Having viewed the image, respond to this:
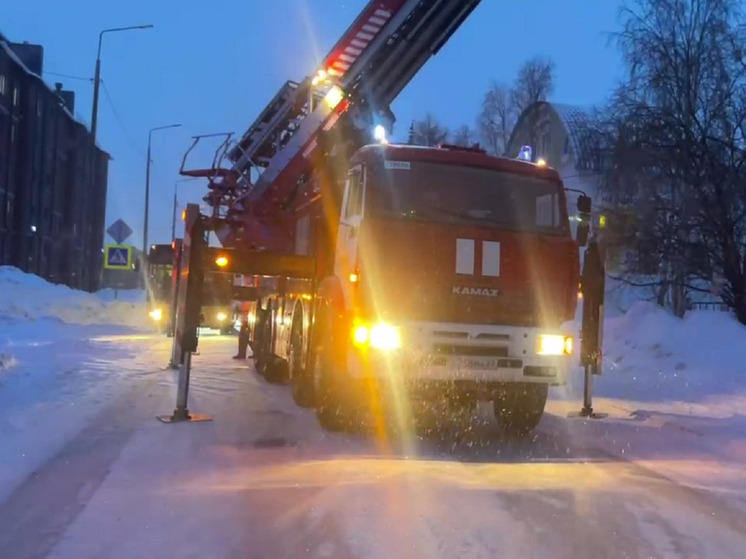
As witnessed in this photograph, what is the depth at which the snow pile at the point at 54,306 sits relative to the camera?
28734 millimetres

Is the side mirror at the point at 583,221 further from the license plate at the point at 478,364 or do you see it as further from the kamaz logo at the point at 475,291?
the license plate at the point at 478,364

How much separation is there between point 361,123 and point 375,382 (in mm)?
5100

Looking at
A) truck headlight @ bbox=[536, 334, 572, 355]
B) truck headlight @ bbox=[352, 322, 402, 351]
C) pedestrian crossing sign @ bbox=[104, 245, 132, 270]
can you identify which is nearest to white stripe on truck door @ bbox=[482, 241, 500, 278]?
truck headlight @ bbox=[536, 334, 572, 355]

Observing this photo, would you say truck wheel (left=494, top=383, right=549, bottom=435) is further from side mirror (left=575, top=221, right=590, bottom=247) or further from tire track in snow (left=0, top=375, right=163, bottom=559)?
tire track in snow (left=0, top=375, right=163, bottom=559)

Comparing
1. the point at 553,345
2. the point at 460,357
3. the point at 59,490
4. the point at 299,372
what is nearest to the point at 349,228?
the point at 460,357

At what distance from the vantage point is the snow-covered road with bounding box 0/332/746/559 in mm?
5312

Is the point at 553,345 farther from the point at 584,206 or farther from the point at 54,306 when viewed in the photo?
the point at 54,306

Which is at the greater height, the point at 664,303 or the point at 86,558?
the point at 664,303

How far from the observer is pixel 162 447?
329 inches

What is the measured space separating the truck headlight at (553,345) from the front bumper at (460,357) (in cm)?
4

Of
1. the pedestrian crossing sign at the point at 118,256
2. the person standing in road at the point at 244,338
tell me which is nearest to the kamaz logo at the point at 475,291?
the person standing in road at the point at 244,338

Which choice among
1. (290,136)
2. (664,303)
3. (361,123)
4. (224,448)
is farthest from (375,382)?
(664,303)

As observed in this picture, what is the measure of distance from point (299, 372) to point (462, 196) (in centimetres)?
348

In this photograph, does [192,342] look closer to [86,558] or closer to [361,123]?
[361,123]
